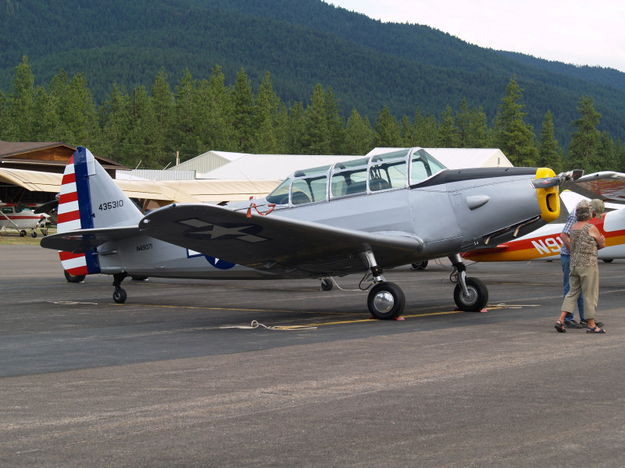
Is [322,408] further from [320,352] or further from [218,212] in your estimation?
[218,212]

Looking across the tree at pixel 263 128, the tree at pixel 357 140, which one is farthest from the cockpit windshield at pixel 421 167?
the tree at pixel 357 140

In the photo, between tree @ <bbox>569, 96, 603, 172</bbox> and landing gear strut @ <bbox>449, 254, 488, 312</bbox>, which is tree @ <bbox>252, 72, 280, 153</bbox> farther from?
landing gear strut @ <bbox>449, 254, 488, 312</bbox>

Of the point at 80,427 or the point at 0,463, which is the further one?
the point at 80,427

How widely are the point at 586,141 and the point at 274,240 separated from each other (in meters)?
106

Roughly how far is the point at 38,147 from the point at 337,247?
46.6 meters

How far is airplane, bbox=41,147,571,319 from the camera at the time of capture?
1188 cm

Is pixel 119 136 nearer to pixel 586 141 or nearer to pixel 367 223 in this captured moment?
pixel 586 141

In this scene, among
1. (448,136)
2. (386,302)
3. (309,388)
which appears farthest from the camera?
(448,136)

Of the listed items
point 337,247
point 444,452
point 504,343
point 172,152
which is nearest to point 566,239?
point 504,343

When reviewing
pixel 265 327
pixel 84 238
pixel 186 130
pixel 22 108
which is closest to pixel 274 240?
pixel 265 327

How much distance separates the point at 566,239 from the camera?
37.6 feet

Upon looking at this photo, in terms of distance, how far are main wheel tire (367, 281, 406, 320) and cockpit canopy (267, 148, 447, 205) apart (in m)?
1.52

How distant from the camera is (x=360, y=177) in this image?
13070 mm

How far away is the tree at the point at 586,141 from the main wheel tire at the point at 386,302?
102 metres
